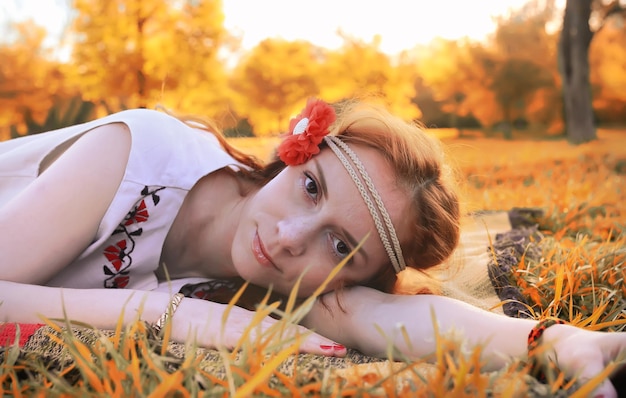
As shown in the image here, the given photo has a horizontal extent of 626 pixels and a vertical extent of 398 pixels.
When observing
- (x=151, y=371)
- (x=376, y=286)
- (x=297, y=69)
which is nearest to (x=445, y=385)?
(x=151, y=371)

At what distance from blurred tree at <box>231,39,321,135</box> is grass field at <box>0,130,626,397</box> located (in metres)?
6.26

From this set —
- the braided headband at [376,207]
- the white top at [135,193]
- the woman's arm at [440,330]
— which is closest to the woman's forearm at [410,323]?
the woman's arm at [440,330]

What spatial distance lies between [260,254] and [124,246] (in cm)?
44

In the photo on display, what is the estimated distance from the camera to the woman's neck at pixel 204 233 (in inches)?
67.0

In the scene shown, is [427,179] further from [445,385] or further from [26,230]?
[26,230]

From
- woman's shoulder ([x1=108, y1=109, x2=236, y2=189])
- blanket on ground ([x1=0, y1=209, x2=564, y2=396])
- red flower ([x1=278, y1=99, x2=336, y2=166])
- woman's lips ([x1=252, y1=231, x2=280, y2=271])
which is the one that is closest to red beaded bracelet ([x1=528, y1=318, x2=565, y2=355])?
blanket on ground ([x1=0, y1=209, x2=564, y2=396])

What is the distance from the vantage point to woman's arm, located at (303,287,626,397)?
0.91 metres

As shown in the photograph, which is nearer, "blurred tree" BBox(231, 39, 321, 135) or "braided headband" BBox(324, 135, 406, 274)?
"braided headband" BBox(324, 135, 406, 274)

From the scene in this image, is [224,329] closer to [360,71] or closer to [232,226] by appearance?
[232,226]

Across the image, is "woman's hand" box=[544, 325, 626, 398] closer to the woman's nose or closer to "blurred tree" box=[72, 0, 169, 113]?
the woman's nose

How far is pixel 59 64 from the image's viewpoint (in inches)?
321

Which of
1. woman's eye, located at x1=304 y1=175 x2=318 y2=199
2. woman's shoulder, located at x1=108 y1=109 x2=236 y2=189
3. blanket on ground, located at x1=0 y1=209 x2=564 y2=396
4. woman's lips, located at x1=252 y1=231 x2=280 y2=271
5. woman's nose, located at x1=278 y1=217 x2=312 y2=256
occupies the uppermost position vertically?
woman's shoulder, located at x1=108 y1=109 x2=236 y2=189

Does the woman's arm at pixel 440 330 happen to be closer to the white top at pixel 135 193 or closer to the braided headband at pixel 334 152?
the braided headband at pixel 334 152

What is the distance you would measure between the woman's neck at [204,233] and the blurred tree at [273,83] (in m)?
8.11
